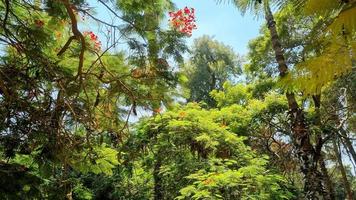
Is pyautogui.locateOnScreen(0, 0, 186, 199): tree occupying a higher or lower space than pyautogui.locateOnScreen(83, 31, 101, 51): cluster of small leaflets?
lower

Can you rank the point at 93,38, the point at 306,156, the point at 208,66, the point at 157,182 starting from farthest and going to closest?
the point at 208,66 → the point at 157,182 → the point at 306,156 → the point at 93,38

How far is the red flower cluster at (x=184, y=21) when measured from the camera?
17.7 feet

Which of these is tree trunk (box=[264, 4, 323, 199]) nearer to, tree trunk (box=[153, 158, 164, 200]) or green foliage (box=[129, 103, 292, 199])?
green foliage (box=[129, 103, 292, 199])

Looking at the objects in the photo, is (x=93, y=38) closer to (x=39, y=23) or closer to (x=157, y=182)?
(x=39, y=23)

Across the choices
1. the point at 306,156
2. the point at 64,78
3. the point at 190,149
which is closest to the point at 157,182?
the point at 190,149

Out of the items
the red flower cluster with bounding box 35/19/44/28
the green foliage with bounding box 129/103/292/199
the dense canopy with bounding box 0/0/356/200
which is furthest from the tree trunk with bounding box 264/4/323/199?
the red flower cluster with bounding box 35/19/44/28

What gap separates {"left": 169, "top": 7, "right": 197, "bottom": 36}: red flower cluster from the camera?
5.40 meters

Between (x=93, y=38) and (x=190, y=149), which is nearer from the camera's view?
(x=93, y=38)

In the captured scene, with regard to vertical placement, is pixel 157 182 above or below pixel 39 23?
below

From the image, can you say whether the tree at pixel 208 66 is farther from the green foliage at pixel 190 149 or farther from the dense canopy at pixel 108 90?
the dense canopy at pixel 108 90

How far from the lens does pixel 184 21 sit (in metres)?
5.85

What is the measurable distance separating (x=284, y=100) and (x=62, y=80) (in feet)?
23.5

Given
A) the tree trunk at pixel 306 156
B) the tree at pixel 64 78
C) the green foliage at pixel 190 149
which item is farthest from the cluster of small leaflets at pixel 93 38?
the green foliage at pixel 190 149

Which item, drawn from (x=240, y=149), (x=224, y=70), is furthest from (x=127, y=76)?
(x=224, y=70)
